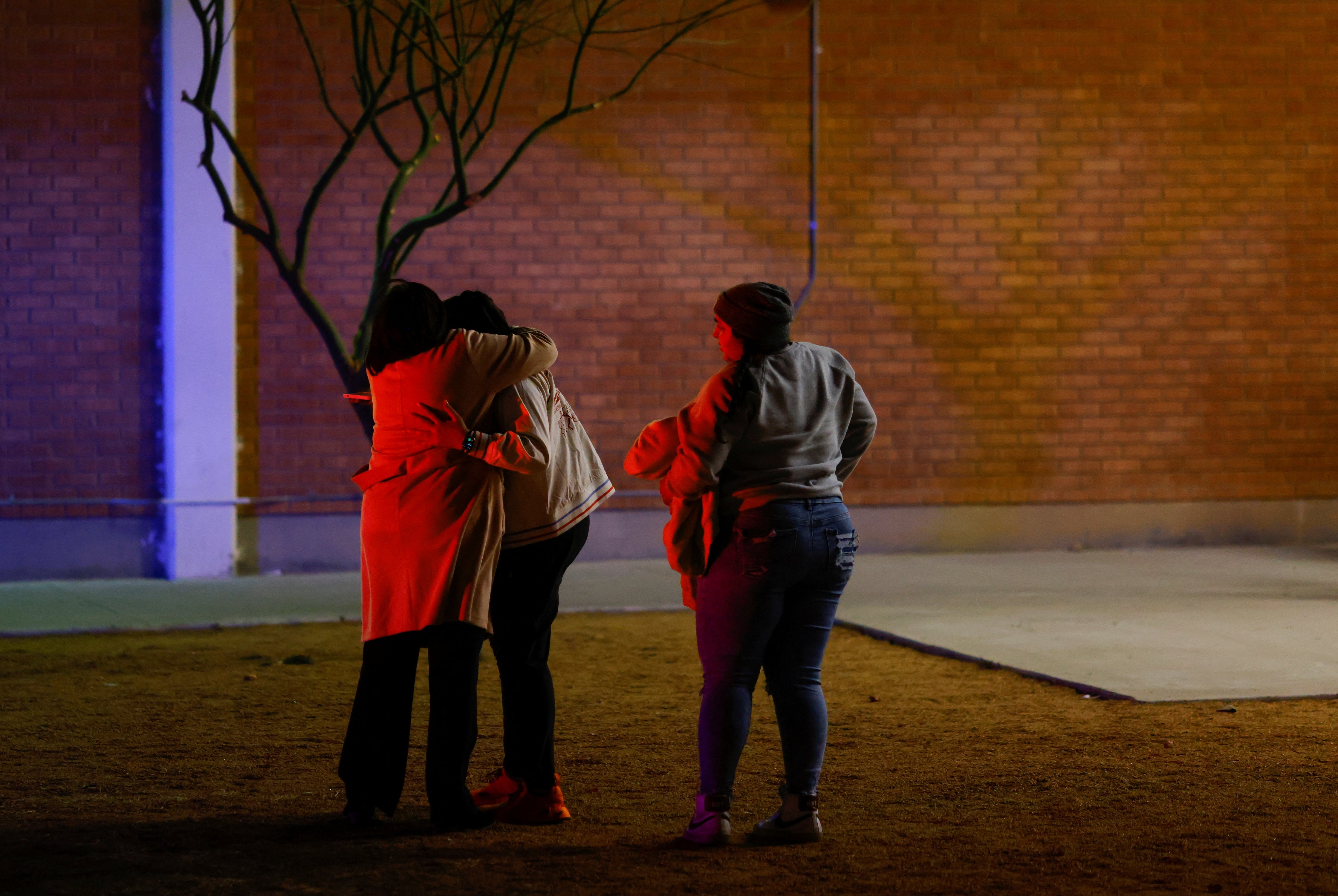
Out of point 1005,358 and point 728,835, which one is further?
point 1005,358

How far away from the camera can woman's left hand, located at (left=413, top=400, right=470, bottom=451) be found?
4.67 m

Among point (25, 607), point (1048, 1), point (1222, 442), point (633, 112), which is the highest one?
point (1048, 1)

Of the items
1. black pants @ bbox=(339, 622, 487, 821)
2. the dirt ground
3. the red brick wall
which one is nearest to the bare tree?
the red brick wall

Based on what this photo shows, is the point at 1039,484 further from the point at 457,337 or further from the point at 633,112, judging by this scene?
the point at 457,337

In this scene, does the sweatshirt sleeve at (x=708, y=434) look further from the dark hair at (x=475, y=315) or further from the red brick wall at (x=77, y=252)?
the red brick wall at (x=77, y=252)

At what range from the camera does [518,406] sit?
4.79 meters

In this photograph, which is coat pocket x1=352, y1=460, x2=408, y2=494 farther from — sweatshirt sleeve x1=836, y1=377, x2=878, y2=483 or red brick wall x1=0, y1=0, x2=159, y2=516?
red brick wall x1=0, y1=0, x2=159, y2=516

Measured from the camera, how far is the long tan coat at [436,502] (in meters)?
4.64

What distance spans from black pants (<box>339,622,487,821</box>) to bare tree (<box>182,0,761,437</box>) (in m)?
2.64

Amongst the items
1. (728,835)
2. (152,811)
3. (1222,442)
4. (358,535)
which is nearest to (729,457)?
(728,835)

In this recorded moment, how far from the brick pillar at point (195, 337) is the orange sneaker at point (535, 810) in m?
8.06

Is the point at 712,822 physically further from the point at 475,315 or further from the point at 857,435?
the point at 475,315

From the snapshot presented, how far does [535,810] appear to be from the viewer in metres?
4.82

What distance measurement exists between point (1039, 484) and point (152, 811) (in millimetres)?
10109
